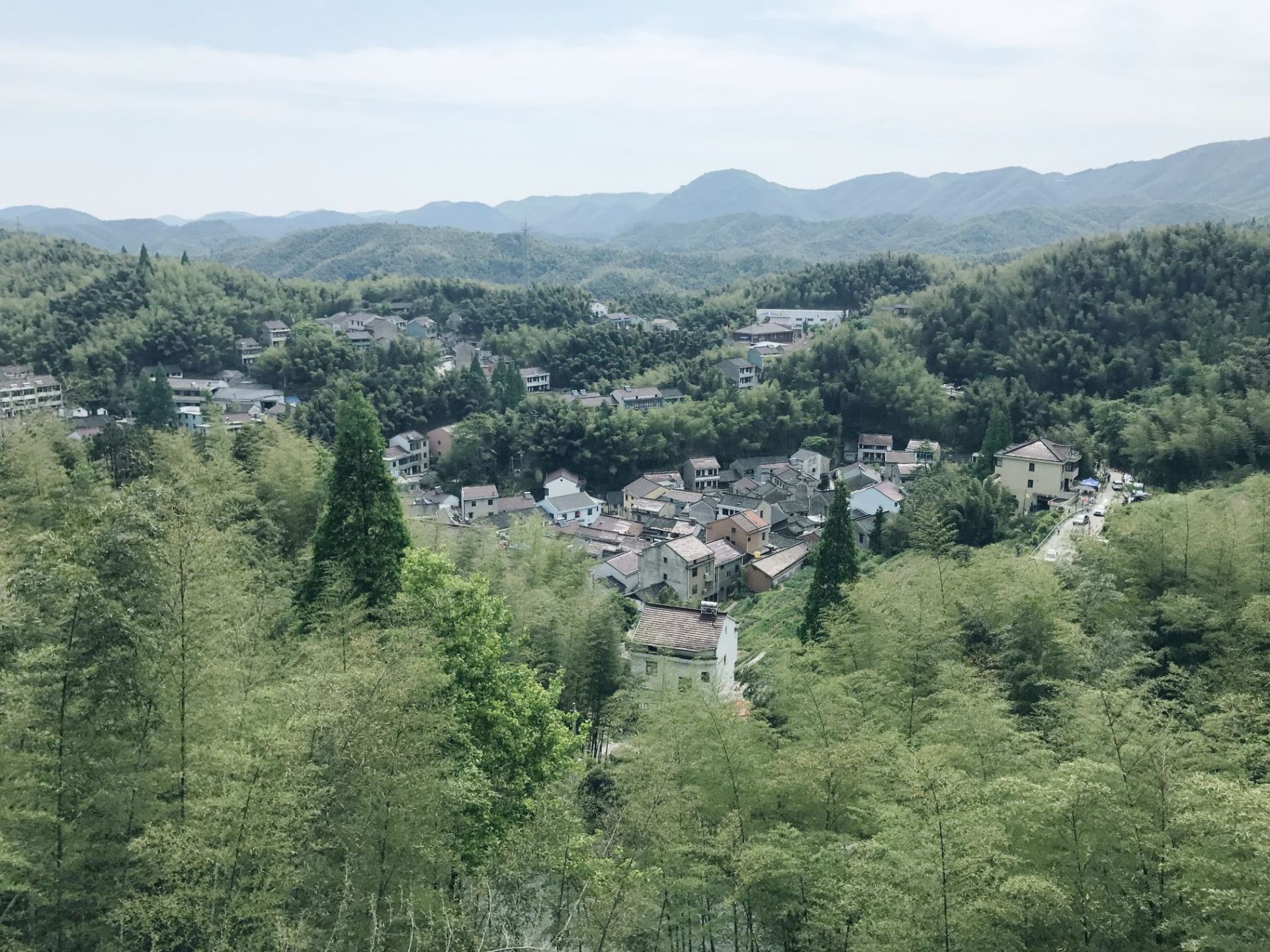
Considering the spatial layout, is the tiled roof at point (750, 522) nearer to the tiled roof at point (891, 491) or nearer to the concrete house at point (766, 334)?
the tiled roof at point (891, 491)

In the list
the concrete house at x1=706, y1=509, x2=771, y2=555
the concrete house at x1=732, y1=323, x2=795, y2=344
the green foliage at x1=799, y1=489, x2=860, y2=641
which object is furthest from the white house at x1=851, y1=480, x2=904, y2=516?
the concrete house at x1=732, y1=323, x2=795, y2=344

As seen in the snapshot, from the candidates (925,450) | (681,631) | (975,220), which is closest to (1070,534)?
(681,631)

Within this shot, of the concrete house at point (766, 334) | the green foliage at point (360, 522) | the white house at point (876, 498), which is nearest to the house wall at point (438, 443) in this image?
the white house at point (876, 498)

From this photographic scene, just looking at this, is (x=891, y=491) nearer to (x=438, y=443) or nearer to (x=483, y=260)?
(x=438, y=443)

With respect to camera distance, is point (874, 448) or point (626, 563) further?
point (874, 448)

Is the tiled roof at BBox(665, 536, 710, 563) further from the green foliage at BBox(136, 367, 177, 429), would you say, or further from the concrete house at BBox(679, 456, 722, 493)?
the green foliage at BBox(136, 367, 177, 429)

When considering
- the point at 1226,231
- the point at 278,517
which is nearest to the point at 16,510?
the point at 278,517
